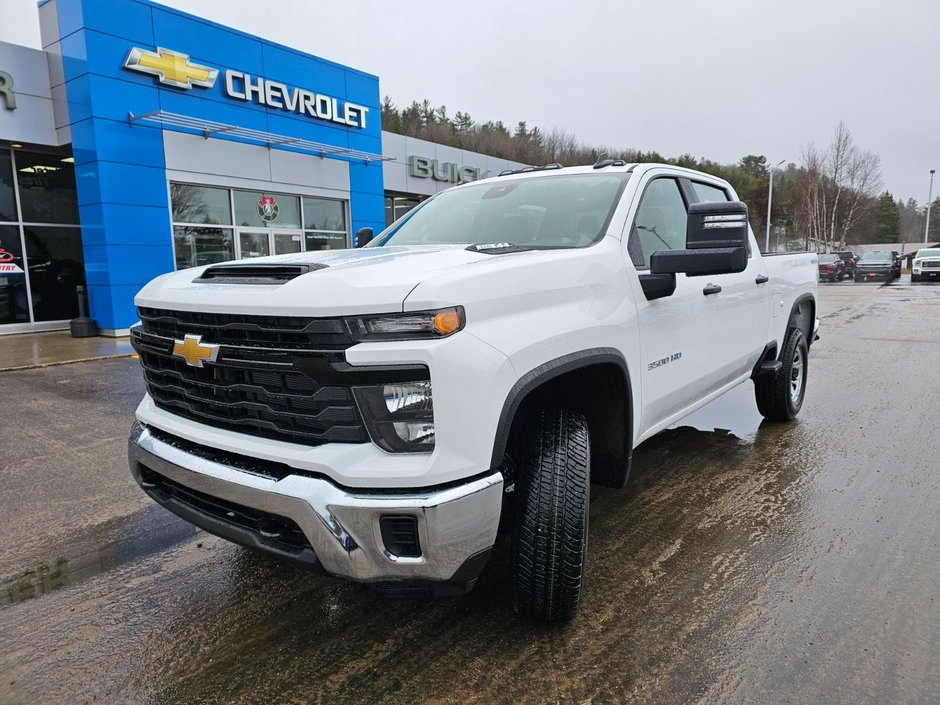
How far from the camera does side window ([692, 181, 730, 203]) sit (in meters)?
4.00

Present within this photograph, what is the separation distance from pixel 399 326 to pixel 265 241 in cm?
1495

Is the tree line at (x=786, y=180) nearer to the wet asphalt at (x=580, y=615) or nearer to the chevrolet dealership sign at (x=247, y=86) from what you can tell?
the chevrolet dealership sign at (x=247, y=86)

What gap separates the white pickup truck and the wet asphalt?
358mm

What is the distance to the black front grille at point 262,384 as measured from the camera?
77.4 inches

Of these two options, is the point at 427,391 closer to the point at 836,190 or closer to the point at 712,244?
the point at 712,244

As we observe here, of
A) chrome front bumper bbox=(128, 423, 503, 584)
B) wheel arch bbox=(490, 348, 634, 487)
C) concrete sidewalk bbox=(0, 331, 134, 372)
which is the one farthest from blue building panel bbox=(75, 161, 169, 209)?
wheel arch bbox=(490, 348, 634, 487)

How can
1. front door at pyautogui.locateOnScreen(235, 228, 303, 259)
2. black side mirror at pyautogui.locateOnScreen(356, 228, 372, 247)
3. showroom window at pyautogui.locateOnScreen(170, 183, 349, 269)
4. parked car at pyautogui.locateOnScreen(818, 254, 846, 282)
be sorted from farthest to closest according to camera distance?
1. parked car at pyautogui.locateOnScreen(818, 254, 846, 282)
2. front door at pyautogui.locateOnScreen(235, 228, 303, 259)
3. showroom window at pyautogui.locateOnScreen(170, 183, 349, 269)
4. black side mirror at pyautogui.locateOnScreen(356, 228, 372, 247)

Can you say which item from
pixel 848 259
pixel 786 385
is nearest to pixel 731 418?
pixel 786 385

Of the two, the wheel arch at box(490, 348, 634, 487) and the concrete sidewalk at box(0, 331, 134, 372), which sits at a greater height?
the wheel arch at box(490, 348, 634, 487)

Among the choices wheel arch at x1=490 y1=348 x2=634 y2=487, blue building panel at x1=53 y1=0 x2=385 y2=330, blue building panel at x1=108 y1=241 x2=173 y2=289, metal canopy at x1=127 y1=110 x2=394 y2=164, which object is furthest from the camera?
metal canopy at x1=127 y1=110 x2=394 y2=164

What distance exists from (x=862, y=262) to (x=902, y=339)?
22432 mm

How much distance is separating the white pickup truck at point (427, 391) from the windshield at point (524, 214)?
0.03 m

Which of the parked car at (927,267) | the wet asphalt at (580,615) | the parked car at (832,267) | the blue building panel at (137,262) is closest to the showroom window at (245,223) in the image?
the blue building panel at (137,262)

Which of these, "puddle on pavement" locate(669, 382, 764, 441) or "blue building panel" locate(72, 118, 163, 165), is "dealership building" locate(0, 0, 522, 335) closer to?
"blue building panel" locate(72, 118, 163, 165)
